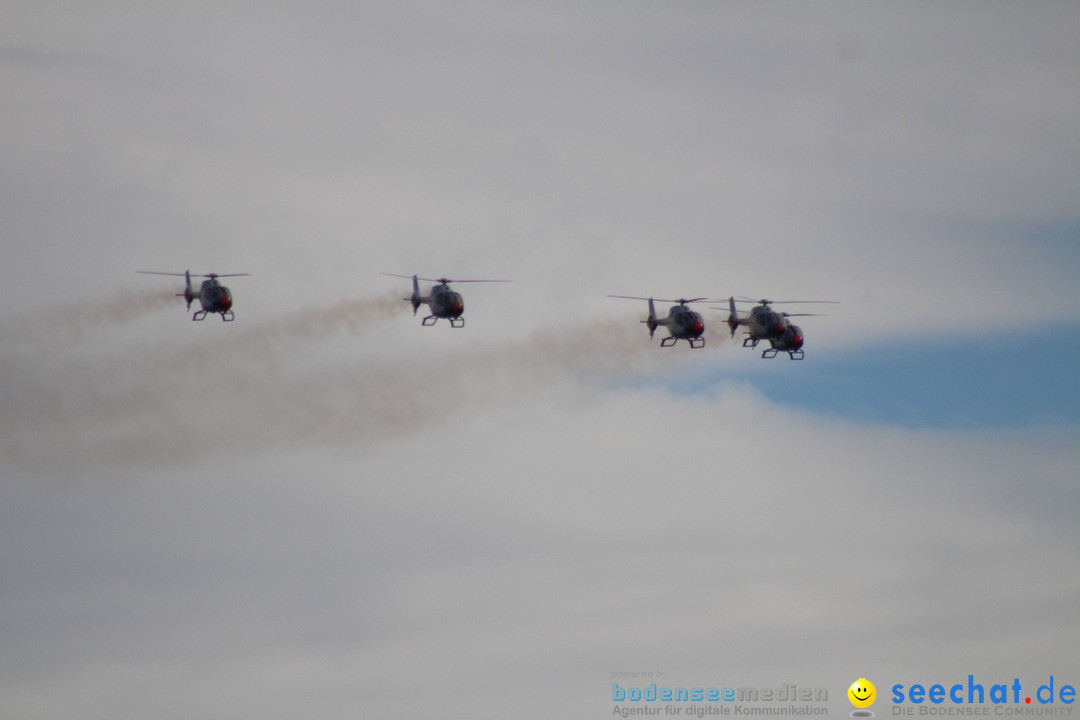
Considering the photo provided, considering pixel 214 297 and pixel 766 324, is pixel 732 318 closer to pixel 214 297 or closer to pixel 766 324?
pixel 766 324

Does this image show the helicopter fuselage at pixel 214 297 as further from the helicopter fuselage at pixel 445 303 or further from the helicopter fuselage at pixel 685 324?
the helicopter fuselage at pixel 685 324

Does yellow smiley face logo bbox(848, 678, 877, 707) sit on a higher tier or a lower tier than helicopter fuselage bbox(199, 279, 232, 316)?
lower

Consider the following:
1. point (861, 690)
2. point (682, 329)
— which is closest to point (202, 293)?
point (682, 329)

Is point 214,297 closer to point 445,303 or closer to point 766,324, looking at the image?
point 445,303

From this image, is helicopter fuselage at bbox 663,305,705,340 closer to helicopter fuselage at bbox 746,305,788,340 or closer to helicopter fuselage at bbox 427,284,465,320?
helicopter fuselage at bbox 746,305,788,340

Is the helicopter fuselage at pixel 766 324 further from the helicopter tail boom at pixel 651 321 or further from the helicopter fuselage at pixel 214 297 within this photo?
the helicopter fuselage at pixel 214 297

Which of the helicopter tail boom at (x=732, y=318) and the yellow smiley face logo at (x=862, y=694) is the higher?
the helicopter tail boom at (x=732, y=318)

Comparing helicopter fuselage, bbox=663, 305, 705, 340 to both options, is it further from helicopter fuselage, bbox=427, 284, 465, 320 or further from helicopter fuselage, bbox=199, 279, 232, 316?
helicopter fuselage, bbox=199, 279, 232, 316

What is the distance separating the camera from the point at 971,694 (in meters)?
131

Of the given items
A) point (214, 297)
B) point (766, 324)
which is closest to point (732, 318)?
point (766, 324)

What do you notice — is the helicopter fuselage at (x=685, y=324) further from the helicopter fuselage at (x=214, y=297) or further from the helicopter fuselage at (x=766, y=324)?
the helicopter fuselage at (x=214, y=297)

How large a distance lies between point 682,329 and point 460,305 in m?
14.5

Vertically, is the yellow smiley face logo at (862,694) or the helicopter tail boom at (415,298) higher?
the helicopter tail boom at (415,298)

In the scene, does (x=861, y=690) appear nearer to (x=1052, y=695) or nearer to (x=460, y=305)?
(x=1052, y=695)
